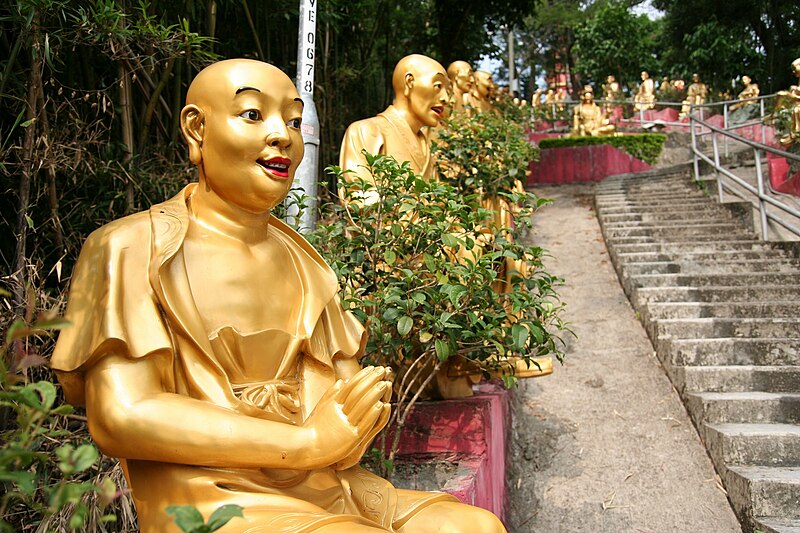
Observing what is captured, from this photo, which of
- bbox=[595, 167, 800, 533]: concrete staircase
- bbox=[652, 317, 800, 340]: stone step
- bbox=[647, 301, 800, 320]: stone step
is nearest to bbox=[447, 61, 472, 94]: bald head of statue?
bbox=[595, 167, 800, 533]: concrete staircase

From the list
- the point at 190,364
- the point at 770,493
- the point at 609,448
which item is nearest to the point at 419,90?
the point at 609,448

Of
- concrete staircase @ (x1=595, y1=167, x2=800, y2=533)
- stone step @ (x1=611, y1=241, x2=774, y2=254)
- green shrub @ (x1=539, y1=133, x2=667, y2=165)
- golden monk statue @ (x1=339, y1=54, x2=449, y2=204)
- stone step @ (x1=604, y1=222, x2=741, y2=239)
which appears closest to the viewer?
concrete staircase @ (x1=595, y1=167, x2=800, y2=533)

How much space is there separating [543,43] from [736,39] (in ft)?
39.0

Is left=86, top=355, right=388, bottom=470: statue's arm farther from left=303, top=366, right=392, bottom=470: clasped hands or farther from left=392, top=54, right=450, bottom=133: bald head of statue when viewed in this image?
left=392, top=54, right=450, bottom=133: bald head of statue

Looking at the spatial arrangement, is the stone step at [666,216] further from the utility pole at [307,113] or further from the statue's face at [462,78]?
the utility pole at [307,113]

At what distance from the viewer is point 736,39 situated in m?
20.0

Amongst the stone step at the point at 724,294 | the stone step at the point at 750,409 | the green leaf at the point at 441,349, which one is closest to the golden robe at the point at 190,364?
the green leaf at the point at 441,349

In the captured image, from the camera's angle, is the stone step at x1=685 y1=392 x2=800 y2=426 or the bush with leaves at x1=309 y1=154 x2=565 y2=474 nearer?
the bush with leaves at x1=309 y1=154 x2=565 y2=474

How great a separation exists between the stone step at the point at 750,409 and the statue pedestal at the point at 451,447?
56.7 inches

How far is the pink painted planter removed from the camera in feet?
39.5

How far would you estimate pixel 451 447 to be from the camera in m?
3.14

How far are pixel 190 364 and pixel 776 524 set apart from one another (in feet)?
9.32

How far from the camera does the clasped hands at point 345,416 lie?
1.69 metres

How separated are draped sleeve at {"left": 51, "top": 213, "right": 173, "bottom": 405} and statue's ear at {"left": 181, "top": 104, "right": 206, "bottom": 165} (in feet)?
0.93
